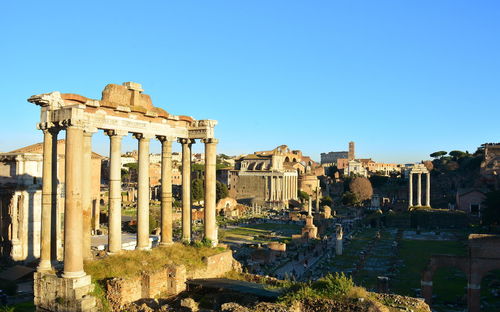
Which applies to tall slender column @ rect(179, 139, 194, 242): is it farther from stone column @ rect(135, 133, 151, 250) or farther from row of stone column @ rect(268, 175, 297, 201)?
row of stone column @ rect(268, 175, 297, 201)

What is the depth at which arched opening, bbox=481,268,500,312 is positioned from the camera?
59.8ft

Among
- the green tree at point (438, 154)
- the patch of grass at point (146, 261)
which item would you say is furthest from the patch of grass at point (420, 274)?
the green tree at point (438, 154)

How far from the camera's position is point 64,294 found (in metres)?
9.25

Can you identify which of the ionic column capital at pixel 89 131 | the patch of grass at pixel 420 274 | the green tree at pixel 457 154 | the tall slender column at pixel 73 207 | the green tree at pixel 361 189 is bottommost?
the patch of grass at pixel 420 274

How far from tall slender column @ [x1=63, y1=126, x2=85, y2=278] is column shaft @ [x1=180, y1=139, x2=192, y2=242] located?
5.09 m

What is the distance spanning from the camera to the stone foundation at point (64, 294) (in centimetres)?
908

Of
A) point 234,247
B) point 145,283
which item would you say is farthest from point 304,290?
point 234,247

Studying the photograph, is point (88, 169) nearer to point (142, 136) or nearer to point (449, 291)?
point (142, 136)

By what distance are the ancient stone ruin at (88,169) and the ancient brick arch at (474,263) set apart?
10367mm

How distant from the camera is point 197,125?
1430 cm

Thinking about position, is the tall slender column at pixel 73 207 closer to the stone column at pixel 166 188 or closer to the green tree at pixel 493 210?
the stone column at pixel 166 188

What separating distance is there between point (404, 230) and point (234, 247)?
24.2 m

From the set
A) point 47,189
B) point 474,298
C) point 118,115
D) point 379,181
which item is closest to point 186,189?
point 118,115

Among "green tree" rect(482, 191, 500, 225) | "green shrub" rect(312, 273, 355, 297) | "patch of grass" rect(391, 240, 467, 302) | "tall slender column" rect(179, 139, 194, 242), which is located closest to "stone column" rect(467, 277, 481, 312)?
"patch of grass" rect(391, 240, 467, 302)
